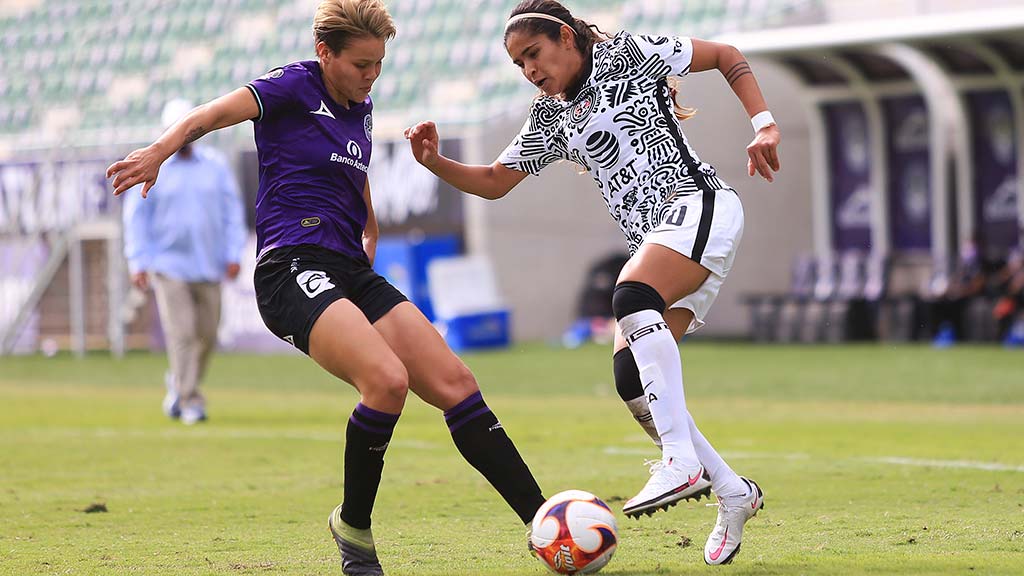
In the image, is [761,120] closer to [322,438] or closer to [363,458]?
[363,458]

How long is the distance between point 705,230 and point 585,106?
2.09 feet

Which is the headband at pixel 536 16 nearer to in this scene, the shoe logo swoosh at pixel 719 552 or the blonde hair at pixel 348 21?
the blonde hair at pixel 348 21

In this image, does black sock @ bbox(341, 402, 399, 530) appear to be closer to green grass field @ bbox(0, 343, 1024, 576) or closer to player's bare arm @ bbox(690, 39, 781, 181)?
green grass field @ bbox(0, 343, 1024, 576)

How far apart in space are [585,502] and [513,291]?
2092 centimetres

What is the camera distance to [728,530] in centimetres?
500

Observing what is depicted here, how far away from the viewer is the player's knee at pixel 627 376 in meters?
5.37

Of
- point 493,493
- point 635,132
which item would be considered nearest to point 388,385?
point 635,132

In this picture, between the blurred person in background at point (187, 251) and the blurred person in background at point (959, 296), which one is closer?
the blurred person in background at point (187, 251)

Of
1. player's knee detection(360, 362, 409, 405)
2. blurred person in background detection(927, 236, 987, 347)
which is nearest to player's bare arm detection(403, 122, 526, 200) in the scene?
player's knee detection(360, 362, 409, 405)

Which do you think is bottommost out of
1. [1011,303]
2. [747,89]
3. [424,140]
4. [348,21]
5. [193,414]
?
[1011,303]

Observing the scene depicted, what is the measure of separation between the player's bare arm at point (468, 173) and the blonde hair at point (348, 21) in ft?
2.24

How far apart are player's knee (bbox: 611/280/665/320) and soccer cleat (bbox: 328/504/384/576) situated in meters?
1.13

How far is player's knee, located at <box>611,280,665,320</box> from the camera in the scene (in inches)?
203

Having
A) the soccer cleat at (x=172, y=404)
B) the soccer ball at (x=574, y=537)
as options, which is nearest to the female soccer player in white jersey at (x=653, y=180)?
the soccer ball at (x=574, y=537)
